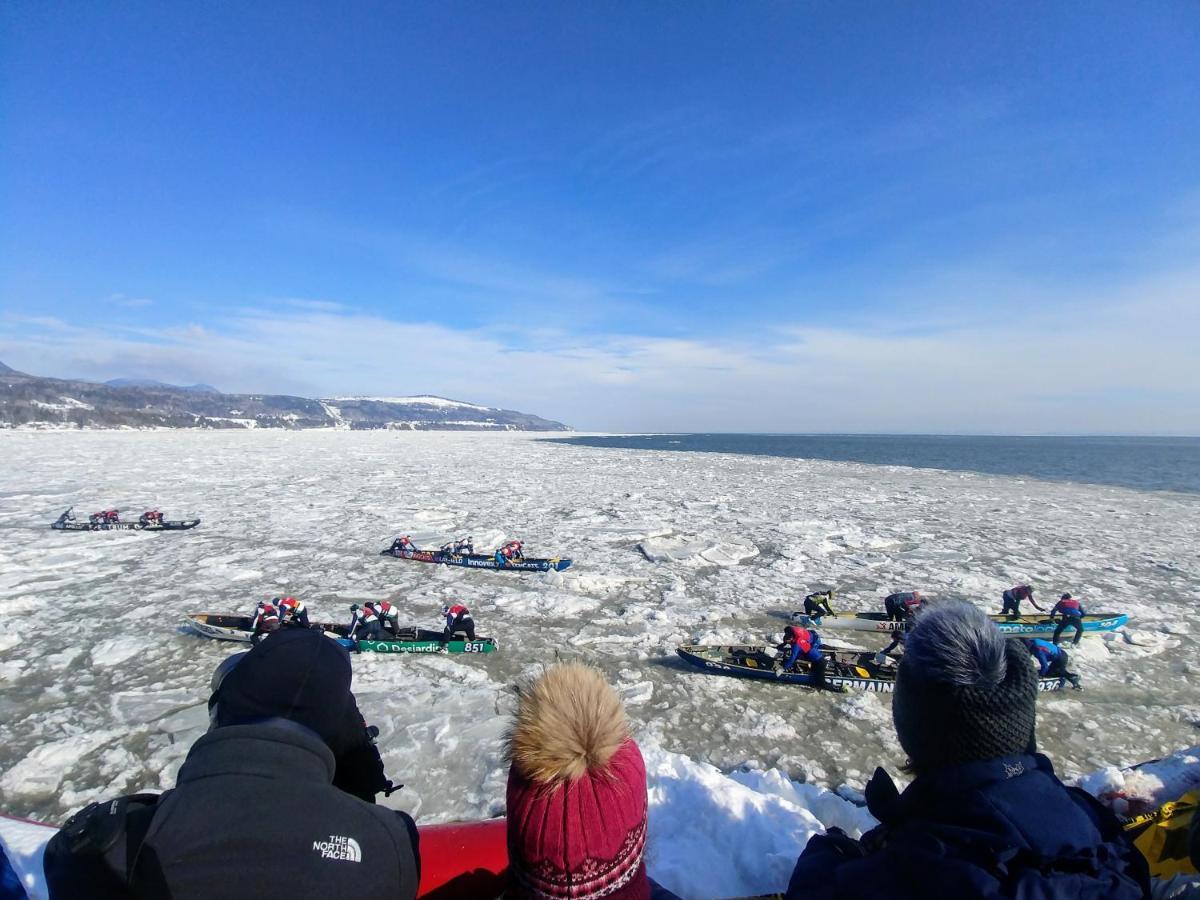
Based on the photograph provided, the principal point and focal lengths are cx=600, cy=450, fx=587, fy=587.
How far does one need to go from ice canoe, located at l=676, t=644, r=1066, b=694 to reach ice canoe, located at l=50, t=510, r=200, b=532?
13.6 m

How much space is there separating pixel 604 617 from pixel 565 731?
25.0 feet

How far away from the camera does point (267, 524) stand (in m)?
15.3

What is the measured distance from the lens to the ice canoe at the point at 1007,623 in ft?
27.9

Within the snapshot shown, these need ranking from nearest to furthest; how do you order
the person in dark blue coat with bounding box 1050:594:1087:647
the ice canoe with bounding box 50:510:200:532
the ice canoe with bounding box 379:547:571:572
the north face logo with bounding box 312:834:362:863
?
A: the north face logo with bounding box 312:834:362:863
the person in dark blue coat with bounding box 1050:594:1087:647
the ice canoe with bounding box 379:547:571:572
the ice canoe with bounding box 50:510:200:532

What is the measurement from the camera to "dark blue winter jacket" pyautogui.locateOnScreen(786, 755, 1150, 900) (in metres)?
1.38

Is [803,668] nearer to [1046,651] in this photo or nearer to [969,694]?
[1046,651]

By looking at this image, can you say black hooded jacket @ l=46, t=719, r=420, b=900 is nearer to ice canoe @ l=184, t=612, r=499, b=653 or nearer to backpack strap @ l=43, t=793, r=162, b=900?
backpack strap @ l=43, t=793, r=162, b=900

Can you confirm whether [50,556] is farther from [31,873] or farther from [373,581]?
[31,873]

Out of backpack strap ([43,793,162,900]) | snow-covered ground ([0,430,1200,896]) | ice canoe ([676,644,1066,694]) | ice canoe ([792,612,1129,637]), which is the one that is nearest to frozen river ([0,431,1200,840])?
snow-covered ground ([0,430,1200,896])

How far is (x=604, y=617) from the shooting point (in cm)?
898

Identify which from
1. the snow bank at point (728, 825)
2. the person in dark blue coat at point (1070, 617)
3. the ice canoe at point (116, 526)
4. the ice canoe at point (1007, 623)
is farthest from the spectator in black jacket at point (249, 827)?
the ice canoe at point (116, 526)

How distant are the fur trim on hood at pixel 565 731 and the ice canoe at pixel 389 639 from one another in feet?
20.6

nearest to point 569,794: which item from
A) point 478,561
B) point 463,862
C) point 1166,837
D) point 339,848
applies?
point 339,848

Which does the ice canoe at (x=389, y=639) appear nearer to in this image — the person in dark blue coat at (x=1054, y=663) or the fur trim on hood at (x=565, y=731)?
the fur trim on hood at (x=565, y=731)
